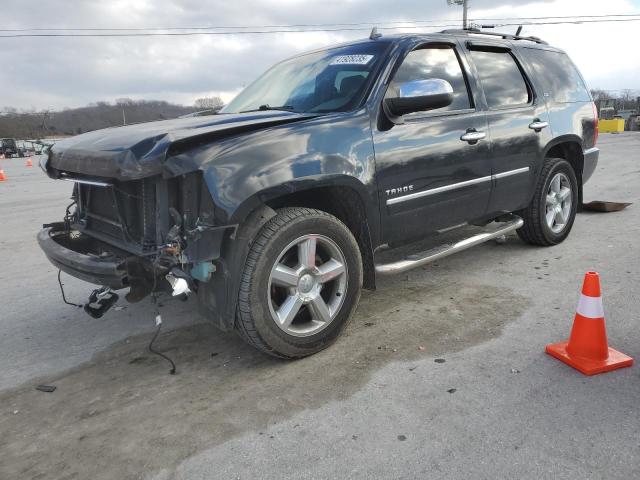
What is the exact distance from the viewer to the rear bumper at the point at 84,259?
276 cm

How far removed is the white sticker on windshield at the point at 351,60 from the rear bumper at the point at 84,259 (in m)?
2.08

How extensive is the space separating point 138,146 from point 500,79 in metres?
3.18

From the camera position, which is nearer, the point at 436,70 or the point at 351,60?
the point at 351,60

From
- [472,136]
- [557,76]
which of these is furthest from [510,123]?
[557,76]

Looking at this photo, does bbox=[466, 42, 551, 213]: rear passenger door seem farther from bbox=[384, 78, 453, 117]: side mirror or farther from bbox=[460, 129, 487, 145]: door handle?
bbox=[384, 78, 453, 117]: side mirror

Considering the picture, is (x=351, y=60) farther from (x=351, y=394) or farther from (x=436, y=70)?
(x=351, y=394)

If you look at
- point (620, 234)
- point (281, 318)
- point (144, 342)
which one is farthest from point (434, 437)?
point (620, 234)

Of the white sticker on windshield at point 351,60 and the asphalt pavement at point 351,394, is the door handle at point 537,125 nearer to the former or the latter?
the asphalt pavement at point 351,394

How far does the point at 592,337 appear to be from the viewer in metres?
2.79

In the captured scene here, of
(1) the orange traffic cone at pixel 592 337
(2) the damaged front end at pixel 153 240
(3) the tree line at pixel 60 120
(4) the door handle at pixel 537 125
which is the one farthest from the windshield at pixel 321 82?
(3) the tree line at pixel 60 120

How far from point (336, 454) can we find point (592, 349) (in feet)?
5.21

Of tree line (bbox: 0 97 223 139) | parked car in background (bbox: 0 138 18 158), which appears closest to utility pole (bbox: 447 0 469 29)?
tree line (bbox: 0 97 223 139)

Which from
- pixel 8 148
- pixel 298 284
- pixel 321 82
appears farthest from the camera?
pixel 8 148

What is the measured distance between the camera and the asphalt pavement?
7.14 ft
